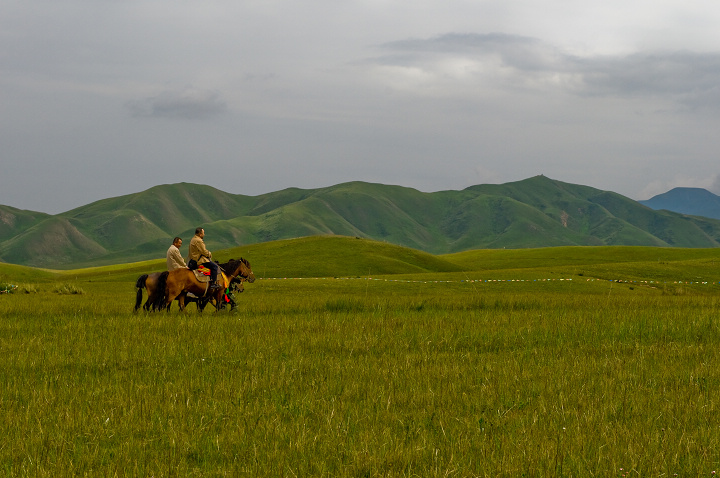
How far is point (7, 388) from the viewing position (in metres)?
9.70

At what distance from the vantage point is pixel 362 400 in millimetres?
9164

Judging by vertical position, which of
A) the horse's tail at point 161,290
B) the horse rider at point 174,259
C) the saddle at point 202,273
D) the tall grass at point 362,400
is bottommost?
the tall grass at point 362,400

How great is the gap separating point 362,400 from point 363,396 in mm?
212

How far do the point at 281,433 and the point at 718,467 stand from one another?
4870mm

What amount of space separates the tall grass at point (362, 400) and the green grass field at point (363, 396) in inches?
1.3

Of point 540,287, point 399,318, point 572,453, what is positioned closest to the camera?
point 572,453

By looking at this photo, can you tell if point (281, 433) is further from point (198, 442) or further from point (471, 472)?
point (471, 472)

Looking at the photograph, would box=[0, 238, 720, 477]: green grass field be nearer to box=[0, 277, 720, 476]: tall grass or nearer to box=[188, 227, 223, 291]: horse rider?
box=[0, 277, 720, 476]: tall grass

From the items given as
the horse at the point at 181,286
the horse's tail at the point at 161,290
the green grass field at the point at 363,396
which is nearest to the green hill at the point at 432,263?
the horse at the point at 181,286

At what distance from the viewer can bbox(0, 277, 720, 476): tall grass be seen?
6.64 meters

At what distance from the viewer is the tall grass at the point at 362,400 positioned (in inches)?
261

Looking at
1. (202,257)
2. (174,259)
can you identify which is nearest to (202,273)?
(202,257)

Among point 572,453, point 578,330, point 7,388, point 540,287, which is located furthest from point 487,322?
point 540,287

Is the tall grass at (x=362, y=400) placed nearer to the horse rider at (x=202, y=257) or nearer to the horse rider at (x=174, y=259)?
the horse rider at (x=202, y=257)
